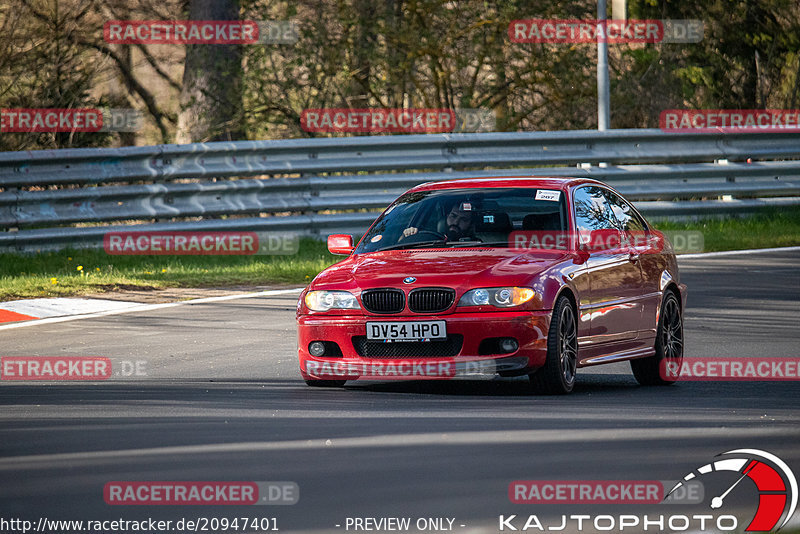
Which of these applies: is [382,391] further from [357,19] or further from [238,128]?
[357,19]

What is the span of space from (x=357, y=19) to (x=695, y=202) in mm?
7473

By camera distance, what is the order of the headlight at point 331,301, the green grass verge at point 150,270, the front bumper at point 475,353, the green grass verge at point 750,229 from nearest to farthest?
the front bumper at point 475,353 < the headlight at point 331,301 < the green grass verge at point 150,270 < the green grass verge at point 750,229

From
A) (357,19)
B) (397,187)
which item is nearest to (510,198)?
(397,187)

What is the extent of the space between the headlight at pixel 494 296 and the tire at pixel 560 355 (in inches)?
10.7

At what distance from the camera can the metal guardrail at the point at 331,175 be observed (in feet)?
57.0

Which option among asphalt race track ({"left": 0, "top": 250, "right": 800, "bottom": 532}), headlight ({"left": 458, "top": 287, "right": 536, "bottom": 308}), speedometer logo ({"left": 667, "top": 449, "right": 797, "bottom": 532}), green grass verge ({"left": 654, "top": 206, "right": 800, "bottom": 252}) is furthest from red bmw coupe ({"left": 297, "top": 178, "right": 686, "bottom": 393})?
green grass verge ({"left": 654, "top": 206, "right": 800, "bottom": 252})

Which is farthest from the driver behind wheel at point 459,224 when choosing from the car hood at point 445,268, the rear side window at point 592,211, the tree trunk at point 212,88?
the tree trunk at point 212,88

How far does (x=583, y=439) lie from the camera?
7320 mm

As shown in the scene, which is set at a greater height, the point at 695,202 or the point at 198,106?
the point at 198,106

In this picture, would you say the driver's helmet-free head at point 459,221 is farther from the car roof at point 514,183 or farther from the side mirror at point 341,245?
the side mirror at point 341,245


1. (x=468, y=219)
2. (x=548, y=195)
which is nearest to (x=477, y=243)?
(x=468, y=219)

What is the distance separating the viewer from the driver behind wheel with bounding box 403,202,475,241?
32.5 ft

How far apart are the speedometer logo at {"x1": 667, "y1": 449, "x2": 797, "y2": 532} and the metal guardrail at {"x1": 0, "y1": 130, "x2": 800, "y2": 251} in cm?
1166

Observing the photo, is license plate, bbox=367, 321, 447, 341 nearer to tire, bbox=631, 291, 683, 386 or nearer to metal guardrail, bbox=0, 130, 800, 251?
tire, bbox=631, 291, 683, 386
